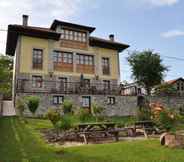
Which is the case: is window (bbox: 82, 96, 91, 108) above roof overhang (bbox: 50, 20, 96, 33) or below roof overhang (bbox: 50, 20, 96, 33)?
below

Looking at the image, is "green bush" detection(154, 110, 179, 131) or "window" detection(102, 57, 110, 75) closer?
"green bush" detection(154, 110, 179, 131)

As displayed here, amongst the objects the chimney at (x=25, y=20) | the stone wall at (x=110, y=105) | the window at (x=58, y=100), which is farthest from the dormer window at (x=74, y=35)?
the window at (x=58, y=100)

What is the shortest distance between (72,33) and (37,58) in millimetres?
5000

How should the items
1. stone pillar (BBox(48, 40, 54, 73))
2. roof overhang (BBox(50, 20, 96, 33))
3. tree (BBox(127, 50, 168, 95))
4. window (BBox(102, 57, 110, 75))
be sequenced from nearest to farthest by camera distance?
1. stone pillar (BBox(48, 40, 54, 73))
2. roof overhang (BBox(50, 20, 96, 33))
3. window (BBox(102, 57, 110, 75))
4. tree (BBox(127, 50, 168, 95))

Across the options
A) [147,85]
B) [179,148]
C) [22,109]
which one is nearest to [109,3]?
[179,148]

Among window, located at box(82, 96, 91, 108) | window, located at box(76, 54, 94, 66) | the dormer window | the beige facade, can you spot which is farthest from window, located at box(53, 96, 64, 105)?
the dormer window

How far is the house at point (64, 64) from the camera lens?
20.3 metres

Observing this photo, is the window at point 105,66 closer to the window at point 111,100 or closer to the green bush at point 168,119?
the window at point 111,100

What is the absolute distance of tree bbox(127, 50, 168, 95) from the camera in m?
27.6

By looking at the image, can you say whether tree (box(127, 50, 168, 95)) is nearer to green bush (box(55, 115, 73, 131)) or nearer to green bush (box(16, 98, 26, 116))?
green bush (box(16, 98, 26, 116))

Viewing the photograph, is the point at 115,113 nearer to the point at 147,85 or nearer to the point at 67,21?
the point at 147,85

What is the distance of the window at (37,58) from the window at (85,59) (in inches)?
161

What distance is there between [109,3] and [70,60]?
38.9 feet

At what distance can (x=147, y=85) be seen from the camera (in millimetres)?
28188
